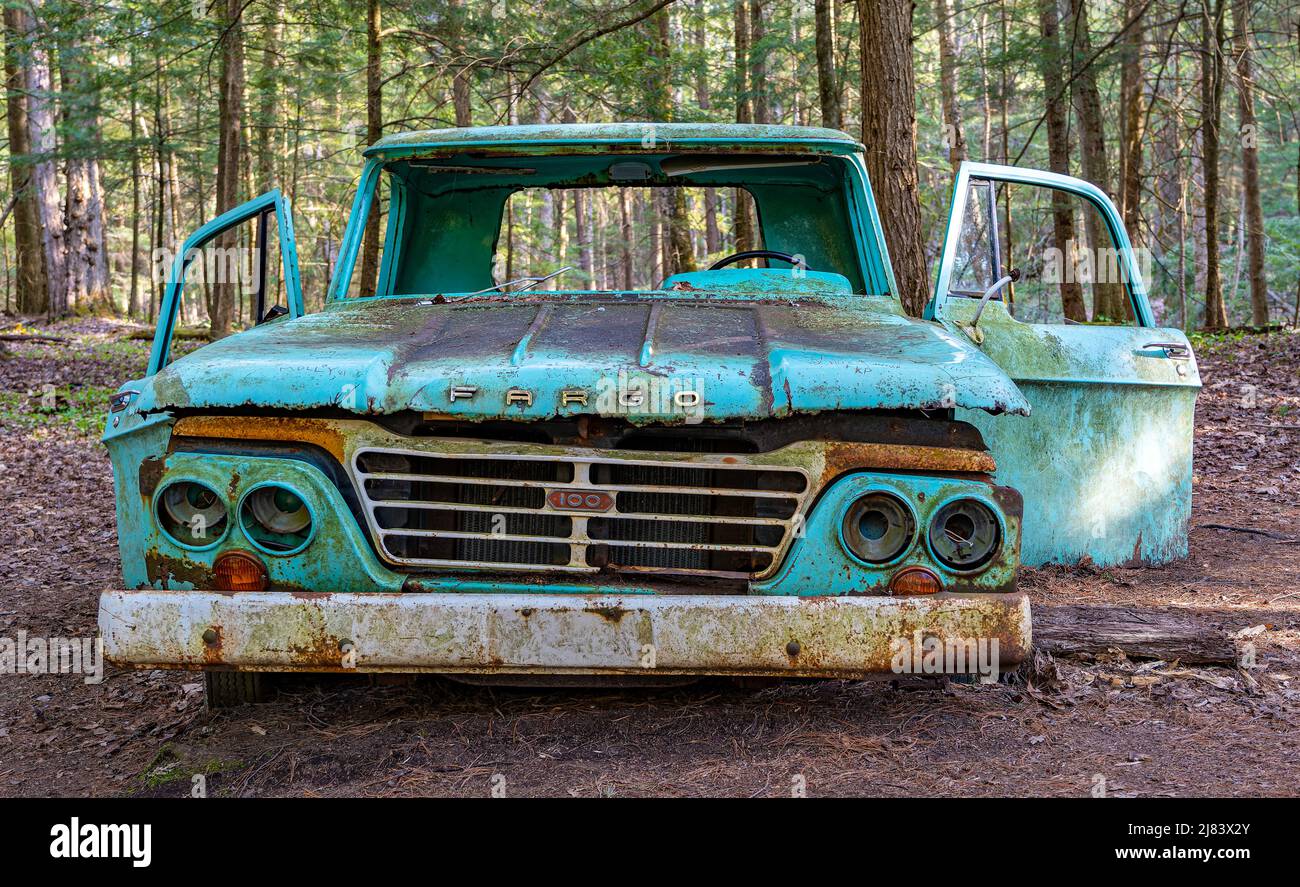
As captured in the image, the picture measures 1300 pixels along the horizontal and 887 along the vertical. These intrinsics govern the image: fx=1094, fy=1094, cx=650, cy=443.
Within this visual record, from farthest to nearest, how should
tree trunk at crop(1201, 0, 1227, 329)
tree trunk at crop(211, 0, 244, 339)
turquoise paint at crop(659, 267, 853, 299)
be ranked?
tree trunk at crop(211, 0, 244, 339) → tree trunk at crop(1201, 0, 1227, 329) → turquoise paint at crop(659, 267, 853, 299)

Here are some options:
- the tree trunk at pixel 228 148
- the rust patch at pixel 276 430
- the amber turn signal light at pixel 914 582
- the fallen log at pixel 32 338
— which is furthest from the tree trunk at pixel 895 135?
the fallen log at pixel 32 338

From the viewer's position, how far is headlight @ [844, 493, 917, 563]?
9.78ft

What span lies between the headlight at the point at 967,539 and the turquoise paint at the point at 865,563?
0.02m

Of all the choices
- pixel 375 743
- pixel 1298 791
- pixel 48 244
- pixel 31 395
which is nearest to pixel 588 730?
pixel 375 743

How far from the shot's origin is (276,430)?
3023 mm

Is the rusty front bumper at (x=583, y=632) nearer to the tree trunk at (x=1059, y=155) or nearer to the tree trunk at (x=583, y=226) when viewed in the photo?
the tree trunk at (x=1059, y=155)

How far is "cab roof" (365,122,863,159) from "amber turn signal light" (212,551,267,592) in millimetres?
2094

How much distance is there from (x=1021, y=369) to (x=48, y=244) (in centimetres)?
2055

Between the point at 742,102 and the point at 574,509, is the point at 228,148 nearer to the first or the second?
the point at 742,102

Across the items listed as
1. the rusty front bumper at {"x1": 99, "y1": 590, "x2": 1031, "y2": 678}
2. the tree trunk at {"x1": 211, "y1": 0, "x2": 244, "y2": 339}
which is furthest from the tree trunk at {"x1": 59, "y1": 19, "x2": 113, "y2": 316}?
the rusty front bumper at {"x1": 99, "y1": 590, "x2": 1031, "y2": 678}

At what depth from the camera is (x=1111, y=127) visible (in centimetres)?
2697

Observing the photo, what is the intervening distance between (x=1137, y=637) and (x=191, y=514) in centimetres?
320

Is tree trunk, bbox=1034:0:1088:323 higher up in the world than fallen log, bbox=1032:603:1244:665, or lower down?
higher up

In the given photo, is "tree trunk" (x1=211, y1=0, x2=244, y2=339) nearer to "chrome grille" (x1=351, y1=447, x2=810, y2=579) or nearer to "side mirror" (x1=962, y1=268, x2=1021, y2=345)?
"side mirror" (x1=962, y1=268, x2=1021, y2=345)
